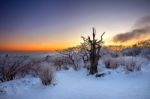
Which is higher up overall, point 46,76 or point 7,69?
point 46,76

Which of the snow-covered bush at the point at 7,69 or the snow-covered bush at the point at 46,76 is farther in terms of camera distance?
the snow-covered bush at the point at 7,69

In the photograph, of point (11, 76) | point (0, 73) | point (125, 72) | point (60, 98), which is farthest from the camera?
point (0, 73)

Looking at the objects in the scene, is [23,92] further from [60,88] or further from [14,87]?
[60,88]

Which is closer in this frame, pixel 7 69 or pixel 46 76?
pixel 46 76

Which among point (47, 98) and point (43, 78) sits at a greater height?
point (43, 78)

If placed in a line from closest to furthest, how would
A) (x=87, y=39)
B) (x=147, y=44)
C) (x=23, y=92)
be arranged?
(x=23, y=92), (x=87, y=39), (x=147, y=44)

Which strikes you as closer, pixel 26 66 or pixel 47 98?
pixel 47 98

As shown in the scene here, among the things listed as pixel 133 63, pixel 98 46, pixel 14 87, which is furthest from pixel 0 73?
pixel 133 63

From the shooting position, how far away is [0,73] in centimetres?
2227

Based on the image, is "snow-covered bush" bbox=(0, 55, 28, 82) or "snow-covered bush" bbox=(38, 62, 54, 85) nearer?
"snow-covered bush" bbox=(38, 62, 54, 85)

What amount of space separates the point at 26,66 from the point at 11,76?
7904mm

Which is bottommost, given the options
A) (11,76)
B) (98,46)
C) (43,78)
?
(11,76)

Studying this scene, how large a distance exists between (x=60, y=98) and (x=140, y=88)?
16.7ft

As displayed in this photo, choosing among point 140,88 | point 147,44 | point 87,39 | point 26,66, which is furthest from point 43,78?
point 147,44
